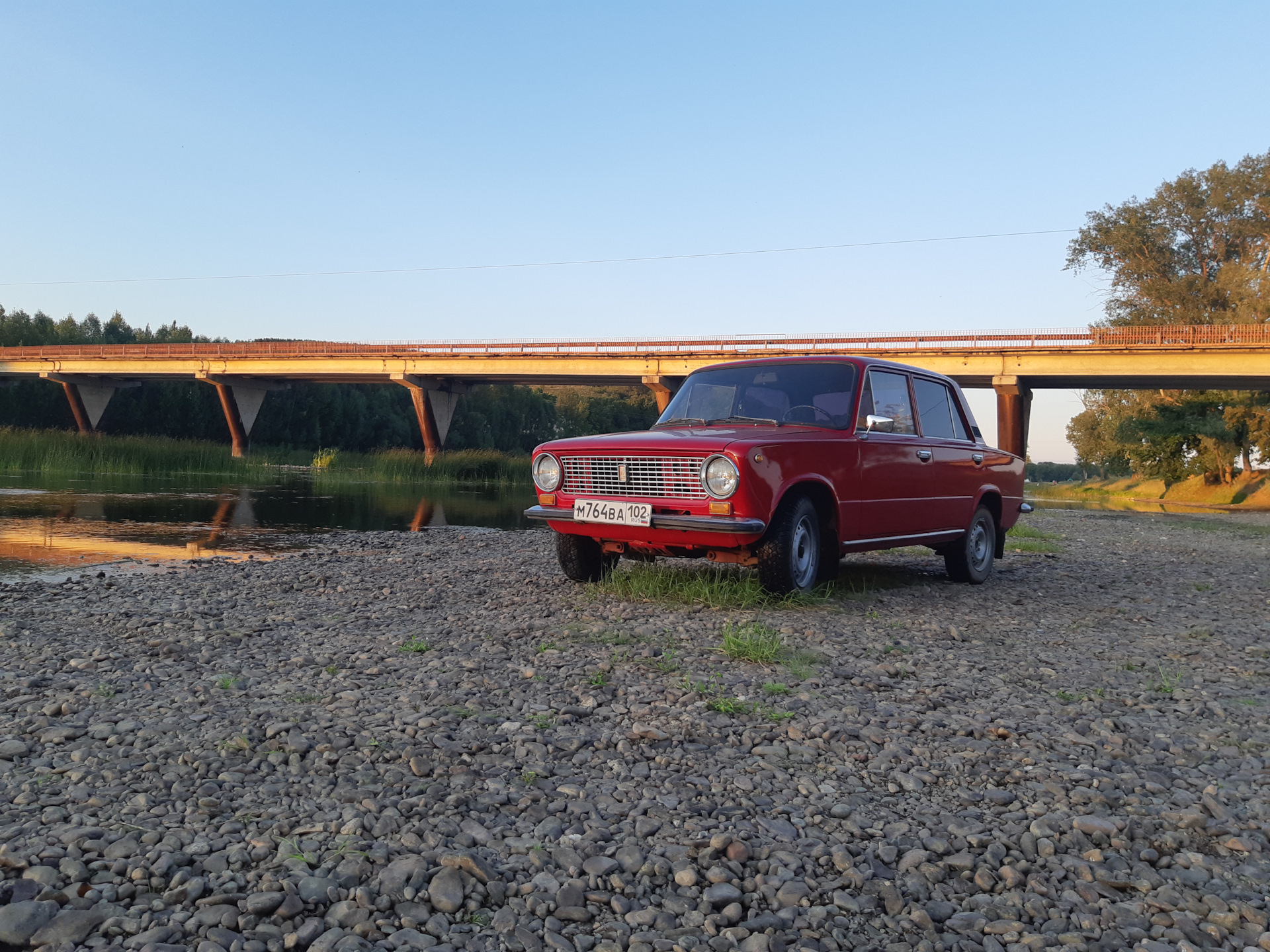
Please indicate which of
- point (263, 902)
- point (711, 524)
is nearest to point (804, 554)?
point (711, 524)

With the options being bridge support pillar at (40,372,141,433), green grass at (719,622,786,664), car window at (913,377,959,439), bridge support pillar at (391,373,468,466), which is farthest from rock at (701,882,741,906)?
bridge support pillar at (40,372,141,433)

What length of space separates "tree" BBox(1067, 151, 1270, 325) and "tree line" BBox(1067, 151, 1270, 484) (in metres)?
0.04

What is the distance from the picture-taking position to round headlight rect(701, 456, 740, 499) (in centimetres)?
576

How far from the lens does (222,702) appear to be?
369 cm

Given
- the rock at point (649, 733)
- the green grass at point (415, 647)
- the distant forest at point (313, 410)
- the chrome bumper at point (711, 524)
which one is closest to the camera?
the rock at point (649, 733)

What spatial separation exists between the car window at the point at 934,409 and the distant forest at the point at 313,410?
52969 millimetres

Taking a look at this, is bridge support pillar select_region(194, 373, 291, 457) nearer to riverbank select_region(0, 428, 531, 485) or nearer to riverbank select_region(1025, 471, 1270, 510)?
riverbank select_region(0, 428, 531, 485)

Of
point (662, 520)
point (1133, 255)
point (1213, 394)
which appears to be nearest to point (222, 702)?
point (662, 520)

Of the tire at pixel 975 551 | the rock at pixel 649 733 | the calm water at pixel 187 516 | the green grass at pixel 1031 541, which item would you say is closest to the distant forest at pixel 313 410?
the calm water at pixel 187 516

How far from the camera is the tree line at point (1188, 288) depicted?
40.5m

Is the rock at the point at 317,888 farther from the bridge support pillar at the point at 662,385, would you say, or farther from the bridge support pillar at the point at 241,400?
the bridge support pillar at the point at 241,400

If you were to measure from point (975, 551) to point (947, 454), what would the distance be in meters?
1.19

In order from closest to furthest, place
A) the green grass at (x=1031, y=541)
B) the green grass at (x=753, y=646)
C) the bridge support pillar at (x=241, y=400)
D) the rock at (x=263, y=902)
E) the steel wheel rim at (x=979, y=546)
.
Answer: the rock at (x=263, y=902), the green grass at (x=753, y=646), the steel wheel rim at (x=979, y=546), the green grass at (x=1031, y=541), the bridge support pillar at (x=241, y=400)

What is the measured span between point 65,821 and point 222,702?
3.91ft
